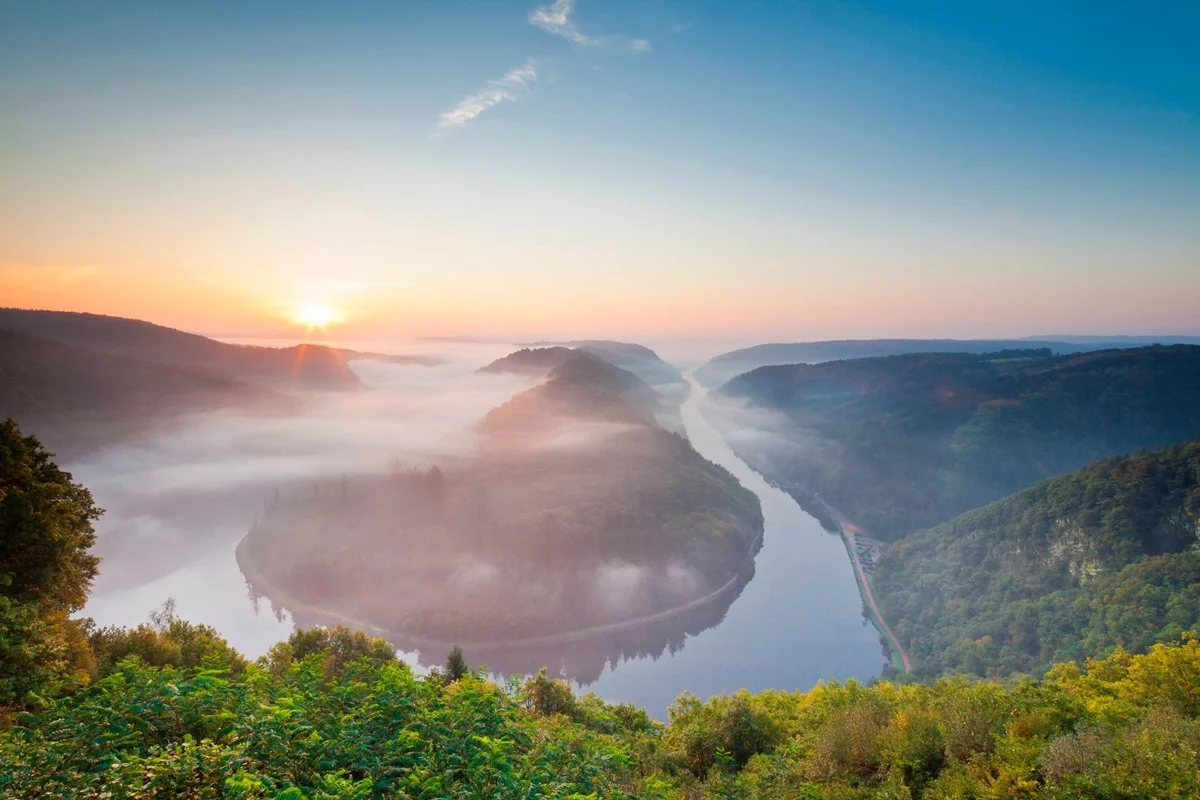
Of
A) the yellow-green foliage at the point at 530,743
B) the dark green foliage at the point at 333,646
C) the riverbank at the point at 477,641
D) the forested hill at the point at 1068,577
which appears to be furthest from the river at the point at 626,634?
the yellow-green foliage at the point at 530,743

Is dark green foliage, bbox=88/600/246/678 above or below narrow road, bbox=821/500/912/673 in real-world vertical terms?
above

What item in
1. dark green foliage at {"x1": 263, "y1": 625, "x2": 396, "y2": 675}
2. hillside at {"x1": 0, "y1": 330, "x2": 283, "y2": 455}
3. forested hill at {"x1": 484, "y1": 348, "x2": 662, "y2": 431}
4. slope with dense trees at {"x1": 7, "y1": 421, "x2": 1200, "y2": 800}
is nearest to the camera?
slope with dense trees at {"x1": 7, "y1": 421, "x2": 1200, "y2": 800}

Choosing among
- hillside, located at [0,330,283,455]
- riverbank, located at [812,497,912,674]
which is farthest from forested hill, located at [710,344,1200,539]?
hillside, located at [0,330,283,455]

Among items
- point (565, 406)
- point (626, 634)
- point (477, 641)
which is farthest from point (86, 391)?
point (626, 634)

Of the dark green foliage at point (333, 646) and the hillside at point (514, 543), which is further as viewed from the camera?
the hillside at point (514, 543)

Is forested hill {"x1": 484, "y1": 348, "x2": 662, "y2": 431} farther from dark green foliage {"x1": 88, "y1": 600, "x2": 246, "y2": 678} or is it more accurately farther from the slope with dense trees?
the slope with dense trees

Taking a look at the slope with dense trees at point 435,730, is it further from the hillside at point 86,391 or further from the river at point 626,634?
the hillside at point 86,391

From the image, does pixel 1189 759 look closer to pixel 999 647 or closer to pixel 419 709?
pixel 419 709
